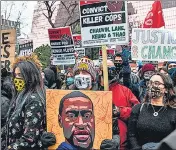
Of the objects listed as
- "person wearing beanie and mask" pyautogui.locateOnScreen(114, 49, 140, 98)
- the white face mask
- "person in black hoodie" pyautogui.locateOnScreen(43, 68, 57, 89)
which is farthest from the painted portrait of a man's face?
"person in black hoodie" pyautogui.locateOnScreen(43, 68, 57, 89)


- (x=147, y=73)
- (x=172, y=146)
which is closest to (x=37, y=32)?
(x=147, y=73)

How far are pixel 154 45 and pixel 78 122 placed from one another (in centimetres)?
314

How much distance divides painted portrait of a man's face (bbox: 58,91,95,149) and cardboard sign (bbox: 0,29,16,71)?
117 inches

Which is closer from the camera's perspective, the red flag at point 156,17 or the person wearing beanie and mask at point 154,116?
the person wearing beanie and mask at point 154,116

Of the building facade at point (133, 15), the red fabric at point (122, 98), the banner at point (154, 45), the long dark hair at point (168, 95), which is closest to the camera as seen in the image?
the long dark hair at point (168, 95)

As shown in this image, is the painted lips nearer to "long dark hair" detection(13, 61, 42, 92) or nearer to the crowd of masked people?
the crowd of masked people

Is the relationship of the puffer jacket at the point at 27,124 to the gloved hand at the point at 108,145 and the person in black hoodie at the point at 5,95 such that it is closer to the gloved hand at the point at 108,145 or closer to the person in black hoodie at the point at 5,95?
the gloved hand at the point at 108,145

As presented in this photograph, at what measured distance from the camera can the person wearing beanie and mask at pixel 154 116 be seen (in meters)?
3.94

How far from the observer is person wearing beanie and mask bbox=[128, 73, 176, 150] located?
12.9 ft

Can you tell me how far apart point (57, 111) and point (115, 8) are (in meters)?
1.70

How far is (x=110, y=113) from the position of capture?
3914 millimetres

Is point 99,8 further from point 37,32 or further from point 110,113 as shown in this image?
point 37,32

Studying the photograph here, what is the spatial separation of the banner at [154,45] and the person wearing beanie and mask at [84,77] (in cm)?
205

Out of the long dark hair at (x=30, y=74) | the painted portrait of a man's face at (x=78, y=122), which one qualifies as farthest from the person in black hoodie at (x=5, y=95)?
the painted portrait of a man's face at (x=78, y=122)
